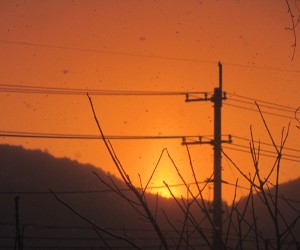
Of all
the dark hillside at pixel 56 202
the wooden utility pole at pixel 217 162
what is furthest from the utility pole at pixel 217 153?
the dark hillside at pixel 56 202

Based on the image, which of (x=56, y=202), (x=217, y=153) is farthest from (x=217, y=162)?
(x=56, y=202)

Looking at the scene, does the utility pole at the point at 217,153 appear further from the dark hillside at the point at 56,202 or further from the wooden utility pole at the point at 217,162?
the dark hillside at the point at 56,202

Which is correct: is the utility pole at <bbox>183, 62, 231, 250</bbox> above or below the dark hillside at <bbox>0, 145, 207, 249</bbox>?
below

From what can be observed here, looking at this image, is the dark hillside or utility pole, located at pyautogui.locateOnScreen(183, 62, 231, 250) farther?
the dark hillside

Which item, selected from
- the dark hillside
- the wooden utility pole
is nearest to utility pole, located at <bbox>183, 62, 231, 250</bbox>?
the wooden utility pole

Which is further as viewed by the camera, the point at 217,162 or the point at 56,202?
the point at 56,202

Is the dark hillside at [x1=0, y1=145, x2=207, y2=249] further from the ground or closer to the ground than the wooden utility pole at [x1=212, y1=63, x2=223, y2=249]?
further from the ground

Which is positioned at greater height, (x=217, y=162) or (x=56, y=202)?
(x=56, y=202)

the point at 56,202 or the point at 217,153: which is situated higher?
the point at 56,202

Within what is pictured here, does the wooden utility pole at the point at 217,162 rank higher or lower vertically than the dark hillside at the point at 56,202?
lower

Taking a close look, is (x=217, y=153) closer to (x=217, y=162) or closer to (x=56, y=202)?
(x=217, y=162)

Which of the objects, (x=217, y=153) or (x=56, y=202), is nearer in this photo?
(x=217, y=153)

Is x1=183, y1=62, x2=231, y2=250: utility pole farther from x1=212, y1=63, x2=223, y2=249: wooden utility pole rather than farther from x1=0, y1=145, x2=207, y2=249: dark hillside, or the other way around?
x1=0, y1=145, x2=207, y2=249: dark hillside

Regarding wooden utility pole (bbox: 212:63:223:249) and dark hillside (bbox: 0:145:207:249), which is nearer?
wooden utility pole (bbox: 212:63:223:249)
